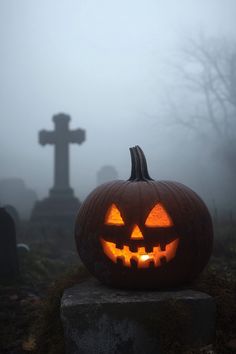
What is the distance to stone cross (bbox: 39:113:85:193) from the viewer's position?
17.6m

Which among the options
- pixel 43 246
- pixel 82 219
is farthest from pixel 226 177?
pixel 82 219

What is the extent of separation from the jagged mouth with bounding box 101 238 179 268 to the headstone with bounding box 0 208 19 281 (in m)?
3.25

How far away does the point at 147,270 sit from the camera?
11.6 ft

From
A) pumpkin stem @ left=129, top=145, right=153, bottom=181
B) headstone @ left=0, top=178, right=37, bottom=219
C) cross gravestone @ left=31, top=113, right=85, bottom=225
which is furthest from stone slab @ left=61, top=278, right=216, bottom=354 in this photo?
headstone @ left=0, top=178, right=37, bottom=219

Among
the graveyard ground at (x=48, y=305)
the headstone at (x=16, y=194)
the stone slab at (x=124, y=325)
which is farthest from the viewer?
the headstone at (x=16, y=194)

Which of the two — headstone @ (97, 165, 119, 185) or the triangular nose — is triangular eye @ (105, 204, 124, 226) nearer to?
the triangular nose

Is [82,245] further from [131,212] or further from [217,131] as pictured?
[217,131]

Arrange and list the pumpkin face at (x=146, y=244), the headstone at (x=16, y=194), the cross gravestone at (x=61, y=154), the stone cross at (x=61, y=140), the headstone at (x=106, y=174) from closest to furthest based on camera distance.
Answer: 1. the pumpkin face at (x=146, y=244)
2. the cross gravestone at (x=61, y=154)
3. the stone cross at (x=61, y=140)
4. the headstone at (x=16, y=194)
5. the headstone at (x=106, y=174)

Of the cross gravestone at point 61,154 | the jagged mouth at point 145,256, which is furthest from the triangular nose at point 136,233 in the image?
the cross gravestone at point 61,154

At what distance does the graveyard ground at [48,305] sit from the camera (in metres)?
3.39

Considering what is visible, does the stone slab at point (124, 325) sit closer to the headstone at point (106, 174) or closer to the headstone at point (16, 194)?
the headstone at point (16, 194)

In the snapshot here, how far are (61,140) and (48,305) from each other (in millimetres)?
14190

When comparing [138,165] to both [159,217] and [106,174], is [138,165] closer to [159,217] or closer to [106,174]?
[159,217]

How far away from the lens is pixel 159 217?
3.66 meters
